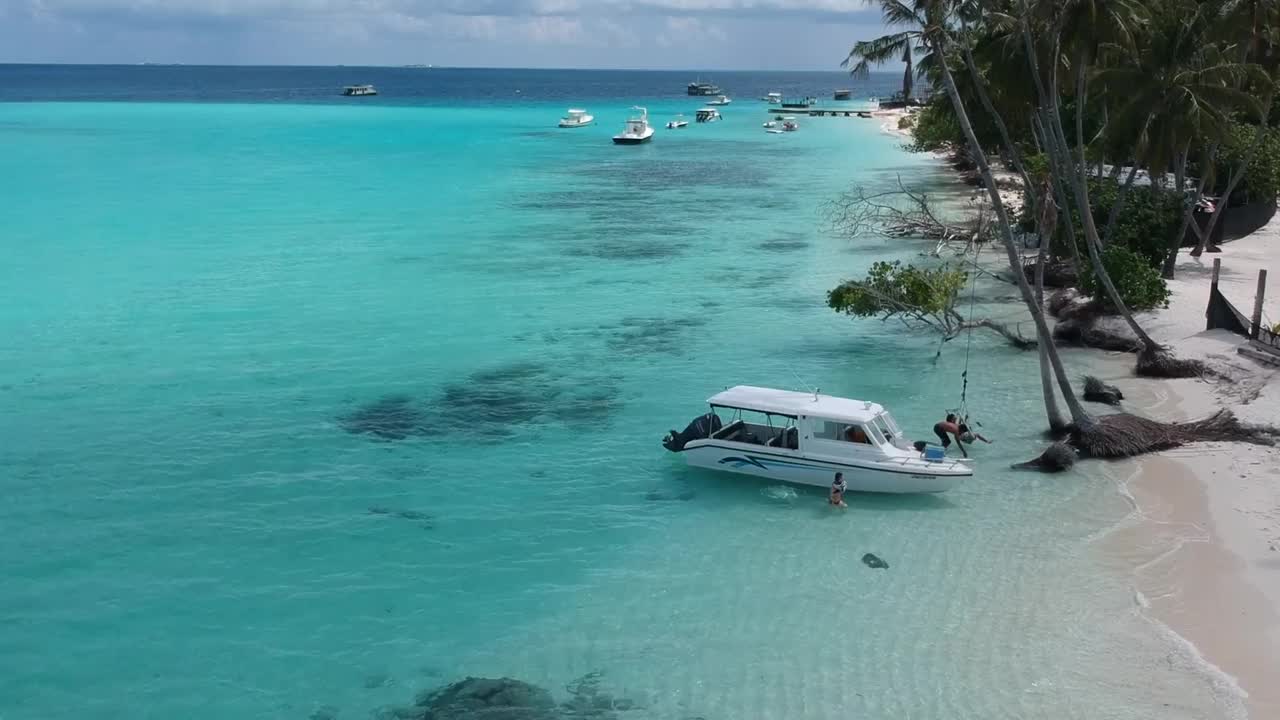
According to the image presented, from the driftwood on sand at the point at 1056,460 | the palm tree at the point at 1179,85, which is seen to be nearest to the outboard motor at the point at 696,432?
the driftwood on sand at the point at 1056,460

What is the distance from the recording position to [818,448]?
22.8 m

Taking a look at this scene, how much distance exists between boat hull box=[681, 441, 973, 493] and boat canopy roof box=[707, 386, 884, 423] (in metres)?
0.88

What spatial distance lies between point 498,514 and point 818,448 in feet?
21.8

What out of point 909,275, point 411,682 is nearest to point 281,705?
point 411,682

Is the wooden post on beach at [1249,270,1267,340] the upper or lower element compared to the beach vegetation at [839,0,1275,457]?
lower

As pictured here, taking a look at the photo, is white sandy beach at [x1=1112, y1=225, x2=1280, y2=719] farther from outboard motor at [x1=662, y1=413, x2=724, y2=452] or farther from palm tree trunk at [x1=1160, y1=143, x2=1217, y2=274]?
outboard motor at [x1=662, y1=413, x2=724, y2=452]

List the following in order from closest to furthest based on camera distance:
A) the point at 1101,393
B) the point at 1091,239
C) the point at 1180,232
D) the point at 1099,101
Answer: the point at 1101,393 → the point at 1091,239 → the point at 1180,232 → the point at 1099,101

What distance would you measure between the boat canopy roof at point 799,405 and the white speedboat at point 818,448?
0.07 feet

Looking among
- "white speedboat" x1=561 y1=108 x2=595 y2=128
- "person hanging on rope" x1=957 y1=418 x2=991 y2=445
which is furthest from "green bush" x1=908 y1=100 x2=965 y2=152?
"white speedboat" x1=561 y1=108 x2=595 y2=128

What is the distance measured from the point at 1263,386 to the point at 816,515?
1286cm

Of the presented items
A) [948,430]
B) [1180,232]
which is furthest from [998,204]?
[1180,232]

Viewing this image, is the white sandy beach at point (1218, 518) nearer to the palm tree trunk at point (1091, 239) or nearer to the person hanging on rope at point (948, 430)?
the palm tree trunk at point (1091, 239)

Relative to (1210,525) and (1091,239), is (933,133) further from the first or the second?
(1210,525)

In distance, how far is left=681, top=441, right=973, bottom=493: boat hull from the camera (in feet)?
72.9
